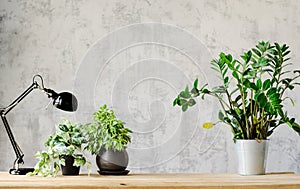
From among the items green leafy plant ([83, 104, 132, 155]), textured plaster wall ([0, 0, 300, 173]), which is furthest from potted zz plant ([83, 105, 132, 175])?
textured plaster wall ([0, 0, 300, 173])

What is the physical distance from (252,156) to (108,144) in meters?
0.56

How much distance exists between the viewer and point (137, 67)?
7.08ft

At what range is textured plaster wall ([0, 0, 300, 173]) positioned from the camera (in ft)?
7.13

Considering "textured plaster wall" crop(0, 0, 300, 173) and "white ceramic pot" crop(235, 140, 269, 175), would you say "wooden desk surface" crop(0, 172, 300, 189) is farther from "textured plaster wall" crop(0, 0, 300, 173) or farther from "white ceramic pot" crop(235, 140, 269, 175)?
"textured plaster wall" crop(0, 0, 300, 173)

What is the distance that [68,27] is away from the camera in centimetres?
221

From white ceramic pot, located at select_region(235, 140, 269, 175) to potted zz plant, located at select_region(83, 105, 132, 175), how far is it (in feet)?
1.51

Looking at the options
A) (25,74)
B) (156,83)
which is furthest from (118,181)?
(25,74)

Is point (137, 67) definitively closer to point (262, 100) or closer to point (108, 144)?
point (108, 144)

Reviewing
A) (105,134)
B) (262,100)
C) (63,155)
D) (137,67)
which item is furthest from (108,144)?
(262,100)

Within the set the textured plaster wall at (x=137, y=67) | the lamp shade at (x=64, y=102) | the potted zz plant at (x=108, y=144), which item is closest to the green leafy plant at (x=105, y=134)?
the potted zz plant at (x=108, y=144)

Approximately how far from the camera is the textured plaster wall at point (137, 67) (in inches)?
85.5

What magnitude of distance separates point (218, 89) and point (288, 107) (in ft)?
1.83

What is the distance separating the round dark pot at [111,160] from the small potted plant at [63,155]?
59 millimetres

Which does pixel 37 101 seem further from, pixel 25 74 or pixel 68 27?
pixel 68 27
